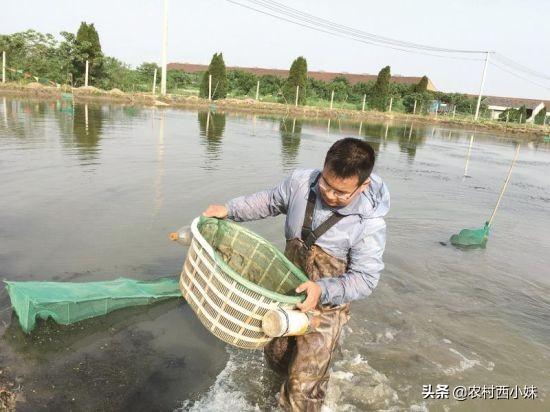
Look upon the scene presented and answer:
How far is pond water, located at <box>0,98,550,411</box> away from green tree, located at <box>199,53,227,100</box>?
29465 millimetres

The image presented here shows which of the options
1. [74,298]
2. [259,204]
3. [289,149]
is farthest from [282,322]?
[289,149]

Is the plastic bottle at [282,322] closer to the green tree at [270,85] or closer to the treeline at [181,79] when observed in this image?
the treeline at [181,79]

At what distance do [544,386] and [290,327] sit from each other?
10.1 feet

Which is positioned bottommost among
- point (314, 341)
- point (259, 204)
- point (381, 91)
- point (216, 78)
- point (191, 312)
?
point (191, 312)

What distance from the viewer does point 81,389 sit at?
317 cm

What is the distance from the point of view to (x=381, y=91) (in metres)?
49.2

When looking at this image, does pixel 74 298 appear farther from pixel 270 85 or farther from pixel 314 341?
pixel 270 85

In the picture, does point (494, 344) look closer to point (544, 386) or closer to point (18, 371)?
point (544, 386)

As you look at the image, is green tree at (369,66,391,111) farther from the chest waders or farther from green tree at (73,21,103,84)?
the chest waders

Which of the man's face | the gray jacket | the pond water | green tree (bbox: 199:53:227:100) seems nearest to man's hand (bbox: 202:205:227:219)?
the gray jacket

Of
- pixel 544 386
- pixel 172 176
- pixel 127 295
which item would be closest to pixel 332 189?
pixel 127 295

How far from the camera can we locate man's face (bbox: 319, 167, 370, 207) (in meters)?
2.47

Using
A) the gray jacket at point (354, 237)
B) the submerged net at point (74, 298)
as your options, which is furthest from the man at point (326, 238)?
the submerged net at point (74, 298)

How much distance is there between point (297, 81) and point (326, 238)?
43.5 meters
